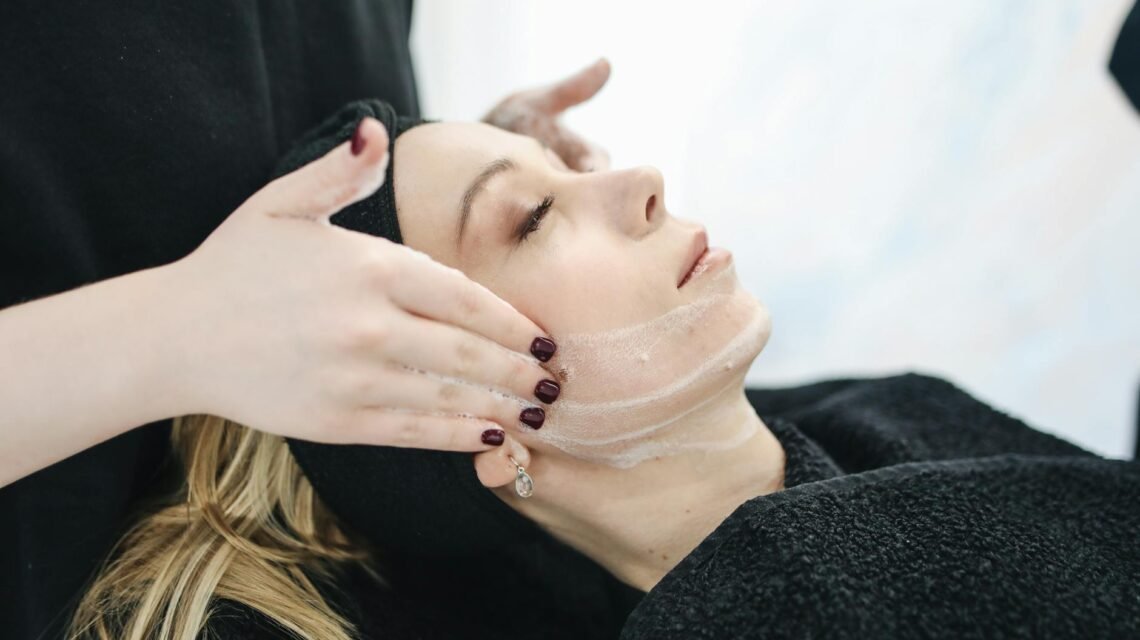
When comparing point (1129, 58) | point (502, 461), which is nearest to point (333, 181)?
point (502, 461)

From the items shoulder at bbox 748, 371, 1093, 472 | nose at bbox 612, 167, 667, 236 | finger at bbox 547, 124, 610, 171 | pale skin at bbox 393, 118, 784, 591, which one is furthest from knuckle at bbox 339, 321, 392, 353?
shoulder at bbox 748, 371, 1093, 472

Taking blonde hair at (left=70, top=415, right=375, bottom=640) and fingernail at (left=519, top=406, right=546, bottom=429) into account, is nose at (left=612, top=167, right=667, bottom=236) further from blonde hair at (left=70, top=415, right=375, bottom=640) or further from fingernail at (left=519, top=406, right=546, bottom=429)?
blonde hair at (left=70, top=415, right=375, bottom=640)

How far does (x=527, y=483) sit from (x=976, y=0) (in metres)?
1.50

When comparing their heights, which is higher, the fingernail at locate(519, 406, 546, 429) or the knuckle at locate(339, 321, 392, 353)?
the knuckle at locate(339, 321, 392, 353)

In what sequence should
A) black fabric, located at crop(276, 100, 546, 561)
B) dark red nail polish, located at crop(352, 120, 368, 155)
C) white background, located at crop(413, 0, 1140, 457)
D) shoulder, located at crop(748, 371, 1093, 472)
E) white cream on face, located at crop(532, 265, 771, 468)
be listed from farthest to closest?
white background, located at crop(413, 0, 1140, 457)
shoulder, located at crop(748, 371, 1093, 472)
black fabric, located at crop(276, 100, 546, 561)
white cream on face, located at crop(532, 265, 771, 468)
dark red nail polish, located at crop(352, 120, 368, 155)

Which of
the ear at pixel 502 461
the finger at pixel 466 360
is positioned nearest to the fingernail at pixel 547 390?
the finger at pixel 466 360

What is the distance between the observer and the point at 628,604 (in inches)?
46.3

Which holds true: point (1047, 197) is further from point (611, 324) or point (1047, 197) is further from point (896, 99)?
point (611, 324)

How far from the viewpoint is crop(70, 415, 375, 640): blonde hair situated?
0.94 meters

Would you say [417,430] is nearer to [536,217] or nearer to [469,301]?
[469,301]

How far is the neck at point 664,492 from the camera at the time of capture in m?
0.98

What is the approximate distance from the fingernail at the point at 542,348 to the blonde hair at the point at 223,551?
0.45 metres

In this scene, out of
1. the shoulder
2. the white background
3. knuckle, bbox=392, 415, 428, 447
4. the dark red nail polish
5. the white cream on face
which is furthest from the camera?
the white background

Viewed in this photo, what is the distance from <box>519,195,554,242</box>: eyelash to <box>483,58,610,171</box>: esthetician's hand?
38 cm
